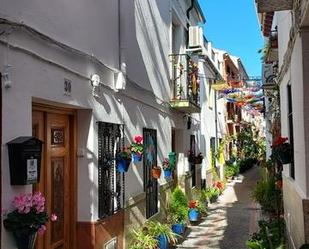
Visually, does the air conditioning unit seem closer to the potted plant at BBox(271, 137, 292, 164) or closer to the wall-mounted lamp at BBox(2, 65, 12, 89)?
the potted plant at BBox(271, 137, 292, 164)

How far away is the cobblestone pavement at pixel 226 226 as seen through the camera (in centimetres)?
1116

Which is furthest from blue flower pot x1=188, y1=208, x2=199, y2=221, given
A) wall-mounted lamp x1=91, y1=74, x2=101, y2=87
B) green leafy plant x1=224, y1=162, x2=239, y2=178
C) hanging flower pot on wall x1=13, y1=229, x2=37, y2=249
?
green leafy plant x1=224, y1=162, x2=239, y2=178

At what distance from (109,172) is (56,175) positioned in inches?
55.3

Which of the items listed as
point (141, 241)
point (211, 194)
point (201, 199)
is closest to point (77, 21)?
point (141, 241)

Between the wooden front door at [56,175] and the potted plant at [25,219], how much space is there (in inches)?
43.4

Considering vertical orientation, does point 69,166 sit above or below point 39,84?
below

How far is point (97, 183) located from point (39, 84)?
2160mm

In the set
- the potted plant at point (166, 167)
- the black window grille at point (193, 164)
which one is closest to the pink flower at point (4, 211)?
the potted plant at point (166, 167)

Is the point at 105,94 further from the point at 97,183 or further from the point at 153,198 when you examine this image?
the point at 153,198

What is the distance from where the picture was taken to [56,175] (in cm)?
595

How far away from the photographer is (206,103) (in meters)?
21.1

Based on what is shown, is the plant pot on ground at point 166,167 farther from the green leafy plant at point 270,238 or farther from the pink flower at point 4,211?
the pink flower at point 4,211

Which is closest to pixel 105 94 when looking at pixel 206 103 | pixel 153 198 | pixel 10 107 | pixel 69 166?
pixel 69 166

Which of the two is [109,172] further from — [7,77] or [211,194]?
[211,194]
